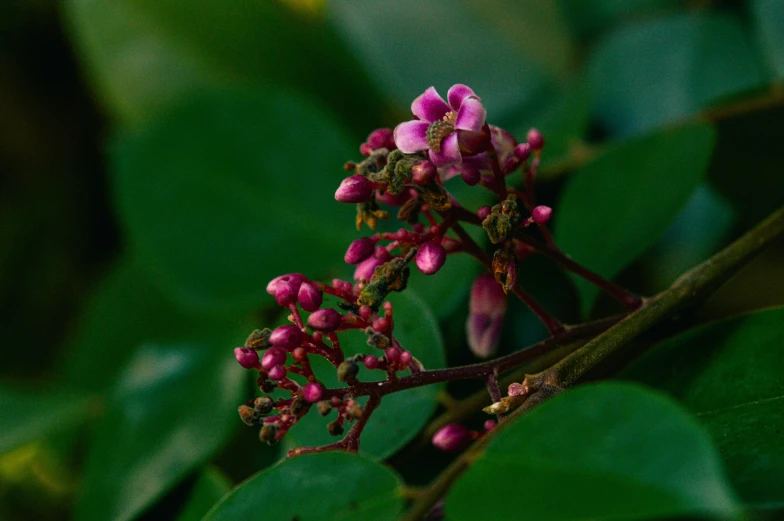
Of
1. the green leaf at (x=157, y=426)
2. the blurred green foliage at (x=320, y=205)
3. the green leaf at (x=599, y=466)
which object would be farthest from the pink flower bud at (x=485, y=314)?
the green leaf at (x=157, y=426)

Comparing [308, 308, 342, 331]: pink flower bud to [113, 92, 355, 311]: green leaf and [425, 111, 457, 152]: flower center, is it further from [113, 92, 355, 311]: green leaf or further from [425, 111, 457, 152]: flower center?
[113, 92, 355, 311]: green leaf

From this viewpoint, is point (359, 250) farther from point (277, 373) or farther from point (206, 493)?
point (206, 493)

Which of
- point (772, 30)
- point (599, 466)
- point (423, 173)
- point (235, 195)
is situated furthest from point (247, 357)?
point (772, 30)

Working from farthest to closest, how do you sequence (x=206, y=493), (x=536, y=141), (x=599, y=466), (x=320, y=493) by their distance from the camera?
1. (x=206, y=493)
2. (x=536, y=141)
3. (x=320, y=493)
4. (x=599, y=466)

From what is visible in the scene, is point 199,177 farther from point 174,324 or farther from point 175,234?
point 174,324

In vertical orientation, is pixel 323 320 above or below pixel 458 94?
below

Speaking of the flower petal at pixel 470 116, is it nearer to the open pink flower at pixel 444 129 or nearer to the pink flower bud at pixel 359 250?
the open pink flower at pixel 444 129

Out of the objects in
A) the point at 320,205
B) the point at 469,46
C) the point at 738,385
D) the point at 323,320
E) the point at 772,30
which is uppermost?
the point at 469,46
